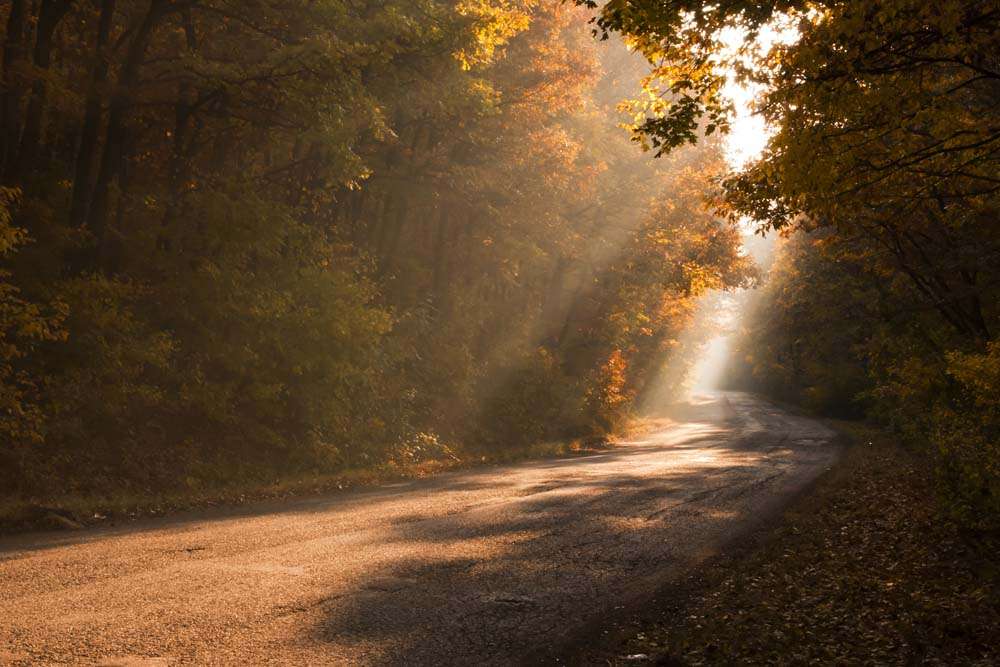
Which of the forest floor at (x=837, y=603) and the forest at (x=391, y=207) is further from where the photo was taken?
the forest at (x=391, y=207)

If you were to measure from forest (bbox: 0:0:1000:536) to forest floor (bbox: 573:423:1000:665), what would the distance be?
124cm

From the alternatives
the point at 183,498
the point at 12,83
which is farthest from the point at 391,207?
the point at 183,498

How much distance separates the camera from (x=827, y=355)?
4088 cm

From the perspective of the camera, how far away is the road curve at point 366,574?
16.9ft

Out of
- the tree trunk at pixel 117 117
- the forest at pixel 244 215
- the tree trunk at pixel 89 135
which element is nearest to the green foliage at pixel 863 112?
the forest at pixel 244 215

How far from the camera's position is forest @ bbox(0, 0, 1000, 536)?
26.4 ft

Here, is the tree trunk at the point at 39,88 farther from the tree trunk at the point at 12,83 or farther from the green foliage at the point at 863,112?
the green foliage at the point at 863,112

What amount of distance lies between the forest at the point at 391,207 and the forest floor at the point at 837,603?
1.24 meters

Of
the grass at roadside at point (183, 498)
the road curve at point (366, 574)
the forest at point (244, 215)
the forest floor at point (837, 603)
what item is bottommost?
the grass at roadside at point (183, 498)

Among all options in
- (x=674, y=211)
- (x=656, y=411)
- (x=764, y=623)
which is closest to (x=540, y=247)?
(x=674, y=211)

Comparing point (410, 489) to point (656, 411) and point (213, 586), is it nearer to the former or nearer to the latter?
point (213, 586)

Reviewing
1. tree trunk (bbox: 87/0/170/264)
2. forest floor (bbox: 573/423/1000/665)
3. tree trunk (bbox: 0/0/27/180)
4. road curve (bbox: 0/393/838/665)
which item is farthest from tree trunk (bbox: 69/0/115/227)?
forest floor (bbox: 573/423/1000/665)

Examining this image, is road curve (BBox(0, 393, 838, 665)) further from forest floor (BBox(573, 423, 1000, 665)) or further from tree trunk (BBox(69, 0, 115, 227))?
tree trunk (BBox(69, 0, 115, 227))

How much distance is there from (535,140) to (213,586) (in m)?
19.2
